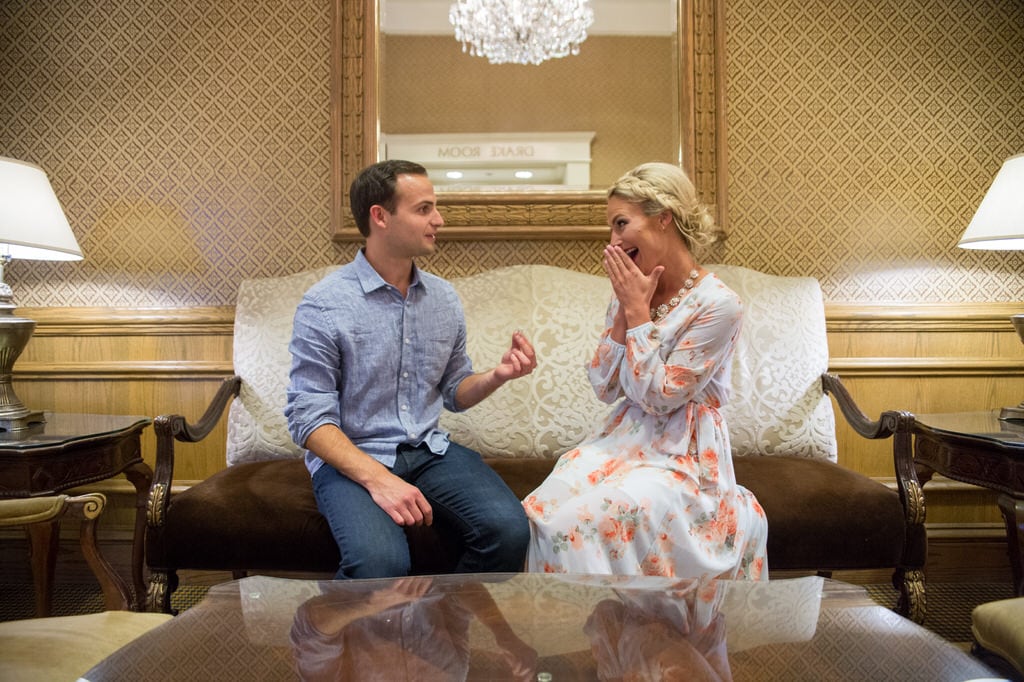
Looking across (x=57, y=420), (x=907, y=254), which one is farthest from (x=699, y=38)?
(x=57, y=420)

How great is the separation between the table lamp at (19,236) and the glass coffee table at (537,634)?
1504 mm

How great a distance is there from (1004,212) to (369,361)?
2.19 m

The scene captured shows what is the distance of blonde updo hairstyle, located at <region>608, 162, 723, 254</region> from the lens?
2.02 meters

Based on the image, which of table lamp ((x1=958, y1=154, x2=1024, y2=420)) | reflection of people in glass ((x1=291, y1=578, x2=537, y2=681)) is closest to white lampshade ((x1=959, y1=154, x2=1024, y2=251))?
table lamp ((x1=958, y1=154, x2=1024, y2=420))

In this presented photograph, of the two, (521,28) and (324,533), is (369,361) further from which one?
(521,28)

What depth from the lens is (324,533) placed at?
6.79 feet

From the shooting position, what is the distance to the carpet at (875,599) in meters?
2.70

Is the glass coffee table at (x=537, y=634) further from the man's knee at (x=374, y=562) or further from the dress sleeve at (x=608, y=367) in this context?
the dress sleeve at (x=608, y=367)

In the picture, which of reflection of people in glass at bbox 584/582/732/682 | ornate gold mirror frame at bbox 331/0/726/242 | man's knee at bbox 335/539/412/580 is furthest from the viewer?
ornate gold mirror frame at bbox 331/0/726/242

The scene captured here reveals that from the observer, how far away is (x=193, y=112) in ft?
10.4

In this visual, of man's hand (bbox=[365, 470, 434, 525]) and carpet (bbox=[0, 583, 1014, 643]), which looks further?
carpet (bbox=[0, 583, 1014, 643])

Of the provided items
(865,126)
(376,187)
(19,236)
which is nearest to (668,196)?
(376,187)

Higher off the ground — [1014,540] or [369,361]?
[369,361]

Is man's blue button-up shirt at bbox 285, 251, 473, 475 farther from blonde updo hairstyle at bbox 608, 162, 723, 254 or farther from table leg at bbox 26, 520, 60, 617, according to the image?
table leg at bbox 26, 520, 60, 617
